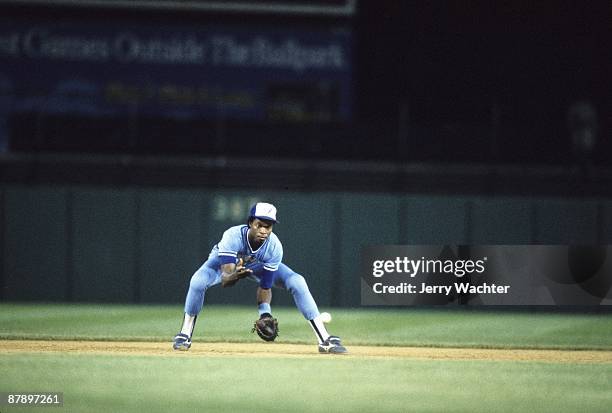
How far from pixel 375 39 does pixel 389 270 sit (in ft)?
29.5

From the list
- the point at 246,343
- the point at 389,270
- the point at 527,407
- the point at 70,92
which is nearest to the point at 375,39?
the point at 70,92

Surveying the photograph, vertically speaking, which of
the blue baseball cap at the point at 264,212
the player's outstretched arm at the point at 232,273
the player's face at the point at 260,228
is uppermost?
the blue baseball cap at the point at 264,212

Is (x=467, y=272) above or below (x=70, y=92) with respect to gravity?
below

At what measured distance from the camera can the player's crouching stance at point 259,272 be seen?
10.9 metres

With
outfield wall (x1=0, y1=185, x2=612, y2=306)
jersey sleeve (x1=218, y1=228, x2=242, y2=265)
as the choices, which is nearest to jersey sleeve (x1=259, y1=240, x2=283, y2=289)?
jersey sleeve (x1=218, y1=228, x2=242, y2=265)

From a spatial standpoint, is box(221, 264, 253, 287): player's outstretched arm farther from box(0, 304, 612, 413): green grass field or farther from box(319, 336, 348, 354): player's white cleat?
box(319, 336, 348, 354): player's white cleat

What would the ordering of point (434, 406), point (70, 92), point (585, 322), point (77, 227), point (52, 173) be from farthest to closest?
point (70, 92), point (52, 173), point (77, 227), point (585, 322), point (434, 406)

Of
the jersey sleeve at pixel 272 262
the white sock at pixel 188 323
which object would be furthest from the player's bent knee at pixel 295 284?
the white sock at pixel 188 323

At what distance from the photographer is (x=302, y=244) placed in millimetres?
20156

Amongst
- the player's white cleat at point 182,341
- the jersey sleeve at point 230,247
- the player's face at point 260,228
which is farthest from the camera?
the player's white cleat at point 182,341

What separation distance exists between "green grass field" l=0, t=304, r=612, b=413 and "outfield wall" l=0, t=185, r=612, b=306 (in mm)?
4462

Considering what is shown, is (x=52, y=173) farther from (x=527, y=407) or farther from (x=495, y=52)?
(x=527, y=407)

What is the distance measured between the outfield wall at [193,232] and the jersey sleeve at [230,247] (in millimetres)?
8923

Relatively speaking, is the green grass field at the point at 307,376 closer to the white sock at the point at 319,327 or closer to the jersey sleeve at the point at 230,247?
the white sock at the point at 319,327
